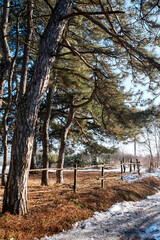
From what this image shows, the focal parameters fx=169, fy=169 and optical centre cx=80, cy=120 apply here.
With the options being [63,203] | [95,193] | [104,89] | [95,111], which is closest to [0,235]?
[63,203]

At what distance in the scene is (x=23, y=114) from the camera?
13.1 feet

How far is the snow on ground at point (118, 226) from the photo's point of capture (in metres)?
3.64

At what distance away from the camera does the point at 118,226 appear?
4.26 m

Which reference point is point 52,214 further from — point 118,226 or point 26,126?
point 26,126

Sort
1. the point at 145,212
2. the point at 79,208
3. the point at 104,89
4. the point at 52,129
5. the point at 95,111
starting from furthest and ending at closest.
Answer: the point at 52,129 → the point at 95,111 → the point at 104,89 → the point at 145,212 → the point at 79,208

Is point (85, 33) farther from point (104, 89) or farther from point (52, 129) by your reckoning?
point (52, 129)

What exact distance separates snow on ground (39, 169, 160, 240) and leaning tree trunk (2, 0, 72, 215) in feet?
3.62

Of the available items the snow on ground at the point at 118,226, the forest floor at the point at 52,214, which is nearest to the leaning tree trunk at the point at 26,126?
the forest floor at the point at 52,214

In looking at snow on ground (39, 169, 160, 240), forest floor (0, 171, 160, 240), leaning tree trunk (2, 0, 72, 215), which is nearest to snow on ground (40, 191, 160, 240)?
snow on ground (39, 169, 160, 240)

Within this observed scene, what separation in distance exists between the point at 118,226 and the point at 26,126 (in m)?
3.37

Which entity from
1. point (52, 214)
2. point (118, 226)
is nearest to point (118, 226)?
point (118, 226)

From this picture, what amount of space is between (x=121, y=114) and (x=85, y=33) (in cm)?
394

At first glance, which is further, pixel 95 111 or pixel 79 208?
pixel 95 111

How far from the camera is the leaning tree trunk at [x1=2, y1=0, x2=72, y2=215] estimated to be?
12.6ft
